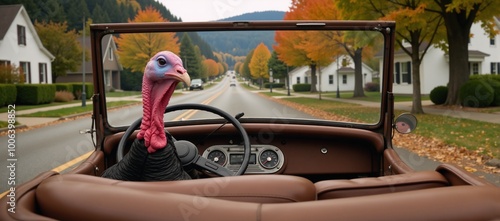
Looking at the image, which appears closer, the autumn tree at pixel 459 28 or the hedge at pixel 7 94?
the autumn tree at pixel 459 28

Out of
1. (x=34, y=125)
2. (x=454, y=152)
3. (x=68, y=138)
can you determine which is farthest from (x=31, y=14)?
(x=454, y=152)

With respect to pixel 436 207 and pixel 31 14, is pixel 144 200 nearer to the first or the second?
pixel 436 207

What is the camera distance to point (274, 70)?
432cm

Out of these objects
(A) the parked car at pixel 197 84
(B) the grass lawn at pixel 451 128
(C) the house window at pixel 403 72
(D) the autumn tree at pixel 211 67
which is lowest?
(B) the grass lawn at pixel 451 128

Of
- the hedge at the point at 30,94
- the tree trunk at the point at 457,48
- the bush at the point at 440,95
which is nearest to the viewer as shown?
the tree trunk at the point at 457,48

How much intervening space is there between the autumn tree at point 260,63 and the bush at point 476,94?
798 inches

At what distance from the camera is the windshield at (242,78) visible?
3.28 m

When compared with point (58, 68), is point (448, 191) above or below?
below

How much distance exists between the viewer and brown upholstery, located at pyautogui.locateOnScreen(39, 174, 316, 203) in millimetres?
1592

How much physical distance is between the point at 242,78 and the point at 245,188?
2.59 m

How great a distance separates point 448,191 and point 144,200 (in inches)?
34.1

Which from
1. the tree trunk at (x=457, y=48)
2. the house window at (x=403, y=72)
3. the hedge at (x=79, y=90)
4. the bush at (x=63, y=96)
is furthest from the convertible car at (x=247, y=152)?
the house window at (x=403, y=72)

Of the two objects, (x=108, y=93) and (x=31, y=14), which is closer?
(x=108, y=93)

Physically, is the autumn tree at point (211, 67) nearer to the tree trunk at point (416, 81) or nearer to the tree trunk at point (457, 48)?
the tree trunk at point (416, 81)
